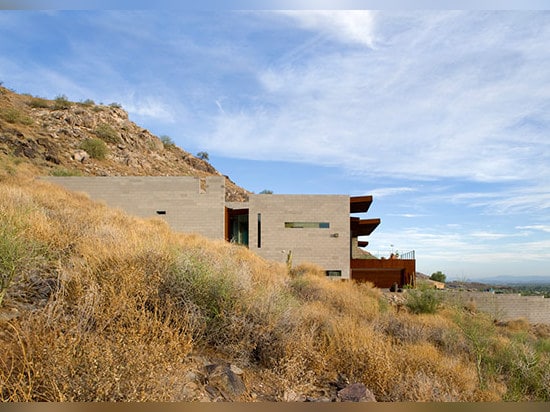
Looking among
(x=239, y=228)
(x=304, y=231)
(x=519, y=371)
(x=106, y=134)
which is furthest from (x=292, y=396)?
(x=106, y=134)

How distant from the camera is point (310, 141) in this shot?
19.7 ft

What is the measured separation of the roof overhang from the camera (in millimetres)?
19125

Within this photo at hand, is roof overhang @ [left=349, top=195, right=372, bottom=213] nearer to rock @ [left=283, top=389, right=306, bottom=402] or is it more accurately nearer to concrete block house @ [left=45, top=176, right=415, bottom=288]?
concrete block house @ [left=45, top=176, right=415, bottom=288]

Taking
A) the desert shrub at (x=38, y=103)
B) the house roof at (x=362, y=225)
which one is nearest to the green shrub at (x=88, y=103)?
the desert shrub at (x=38, y=103)

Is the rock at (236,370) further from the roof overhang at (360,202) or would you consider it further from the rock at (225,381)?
the roof overhang at (360,202)

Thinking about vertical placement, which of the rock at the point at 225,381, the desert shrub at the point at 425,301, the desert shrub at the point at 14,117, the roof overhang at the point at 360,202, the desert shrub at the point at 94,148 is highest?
the desert shrub at the point at 14,117

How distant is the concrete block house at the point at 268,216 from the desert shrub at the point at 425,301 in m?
6.89

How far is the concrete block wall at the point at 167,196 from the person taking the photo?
18.9 metres

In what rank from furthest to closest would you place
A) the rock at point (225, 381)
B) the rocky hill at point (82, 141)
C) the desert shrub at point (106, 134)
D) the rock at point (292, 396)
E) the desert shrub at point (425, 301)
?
the desert shrub at point (106, 134)
the rocky hill at point (82, 141)
the desert shrub at point (425, 301)
the rock at point (292, 396)
the rock at point (225, 381)

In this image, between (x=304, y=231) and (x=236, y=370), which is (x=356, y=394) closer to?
(x=236, y=370)

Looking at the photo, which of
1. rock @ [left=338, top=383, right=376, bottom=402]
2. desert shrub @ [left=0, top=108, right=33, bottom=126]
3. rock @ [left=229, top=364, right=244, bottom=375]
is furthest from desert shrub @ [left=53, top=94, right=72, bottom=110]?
rock @ [left=338, top=383, right=376, bottom=402]

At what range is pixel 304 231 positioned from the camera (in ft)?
61.8

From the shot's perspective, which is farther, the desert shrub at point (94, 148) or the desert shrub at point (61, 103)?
the desert shrub at point (61, 103)

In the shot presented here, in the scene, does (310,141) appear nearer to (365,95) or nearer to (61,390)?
(365,95)
